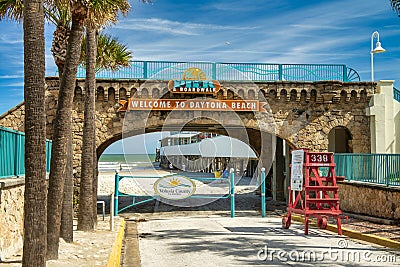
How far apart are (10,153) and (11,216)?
134cm

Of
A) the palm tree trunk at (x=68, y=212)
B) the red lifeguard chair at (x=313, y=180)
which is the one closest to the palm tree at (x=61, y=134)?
the palm tree trunk at (x=68, y=212)

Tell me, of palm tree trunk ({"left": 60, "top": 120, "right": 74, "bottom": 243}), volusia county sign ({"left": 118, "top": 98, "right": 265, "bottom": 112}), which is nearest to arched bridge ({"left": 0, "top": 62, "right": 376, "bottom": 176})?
volusia county sign ({"left": 118, "top": 98, "right": 265, "bottom": 112})

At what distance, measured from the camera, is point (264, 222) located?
56.3 feet

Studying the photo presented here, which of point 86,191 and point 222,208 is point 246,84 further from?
point 86,191

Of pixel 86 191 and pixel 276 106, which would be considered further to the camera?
pixel 276 106

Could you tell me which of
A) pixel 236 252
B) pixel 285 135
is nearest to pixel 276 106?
pixel 285 135

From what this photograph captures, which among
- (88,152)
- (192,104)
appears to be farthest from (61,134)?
(192,104)

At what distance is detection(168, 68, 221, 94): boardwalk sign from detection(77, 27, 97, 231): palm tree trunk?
24.2 feet

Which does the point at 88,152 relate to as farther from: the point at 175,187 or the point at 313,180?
the point at 175,187

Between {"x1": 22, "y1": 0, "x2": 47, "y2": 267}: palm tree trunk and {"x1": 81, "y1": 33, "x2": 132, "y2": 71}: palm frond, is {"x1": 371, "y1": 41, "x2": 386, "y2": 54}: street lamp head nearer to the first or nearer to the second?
{"x1": 81, "y1": 33, "x2": 132, "y2": 71}: palm frond

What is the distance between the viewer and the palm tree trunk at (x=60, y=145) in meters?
8.95

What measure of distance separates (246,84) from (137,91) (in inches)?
193

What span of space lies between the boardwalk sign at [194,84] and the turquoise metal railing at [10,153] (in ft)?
35.7

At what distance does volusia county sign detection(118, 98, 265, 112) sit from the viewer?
68.3 ft
